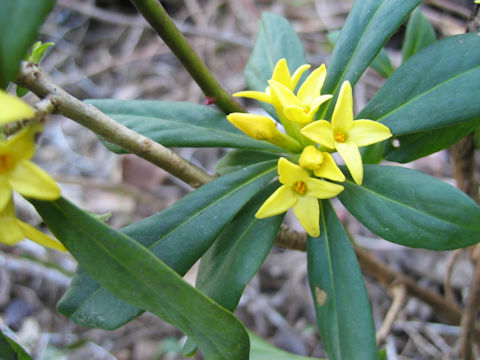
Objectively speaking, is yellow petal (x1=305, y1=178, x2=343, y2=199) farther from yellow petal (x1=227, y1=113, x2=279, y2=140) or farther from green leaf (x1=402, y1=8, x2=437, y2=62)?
green leaf (x1=402, y1=8, x2=437, y2=62)

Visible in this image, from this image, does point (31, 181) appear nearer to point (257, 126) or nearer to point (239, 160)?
point (257, 126)

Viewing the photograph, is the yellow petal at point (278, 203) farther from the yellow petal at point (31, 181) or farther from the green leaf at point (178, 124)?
the yellow petal at point (31, 181)

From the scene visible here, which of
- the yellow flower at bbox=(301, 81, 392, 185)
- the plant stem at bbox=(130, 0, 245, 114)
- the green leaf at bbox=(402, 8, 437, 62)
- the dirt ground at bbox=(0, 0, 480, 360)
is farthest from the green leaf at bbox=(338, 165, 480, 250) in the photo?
the dirt ground at bbox=(0, 0, 480, 360)

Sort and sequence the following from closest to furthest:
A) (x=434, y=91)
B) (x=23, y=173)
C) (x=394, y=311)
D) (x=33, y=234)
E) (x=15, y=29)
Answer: (x=15, y=29) → (x=23, y=173) → (x=33, y=234) → (x=434, y=91) → (x=394, y=311)

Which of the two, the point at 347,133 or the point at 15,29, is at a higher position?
the point at 347,133

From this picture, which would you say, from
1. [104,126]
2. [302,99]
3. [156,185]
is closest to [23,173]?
[104,126]

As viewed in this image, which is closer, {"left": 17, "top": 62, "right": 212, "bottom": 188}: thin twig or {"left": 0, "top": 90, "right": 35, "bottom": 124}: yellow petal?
{"left": 0, "top": 90, "right": 35, "bottom": 124}: yellow petal
